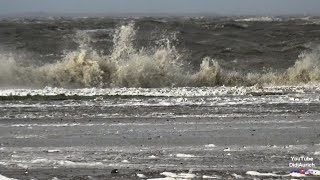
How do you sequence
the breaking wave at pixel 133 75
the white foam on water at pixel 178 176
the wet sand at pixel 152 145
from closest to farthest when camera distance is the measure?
the white foam on water at pixel 178 176 → the wet sand at pixel 152 145 → the breaking wave at pixel 133 75

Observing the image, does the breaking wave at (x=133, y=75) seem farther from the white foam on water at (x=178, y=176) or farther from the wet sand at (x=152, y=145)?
the white foam on water at (x=178, y=176)

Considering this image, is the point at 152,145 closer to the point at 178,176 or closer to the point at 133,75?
the point at 178,176

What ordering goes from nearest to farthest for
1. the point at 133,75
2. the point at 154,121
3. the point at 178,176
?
1. the point at 178,176
2. the point at 154,121
3. the point at 133,75

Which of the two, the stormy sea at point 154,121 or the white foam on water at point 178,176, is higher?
the white foam on water at point 178,176

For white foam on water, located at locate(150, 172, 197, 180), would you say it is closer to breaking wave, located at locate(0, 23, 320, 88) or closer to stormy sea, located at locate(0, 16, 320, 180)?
stormy sea, located at locate(0, 16, 320, 180)

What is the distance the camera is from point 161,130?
30.6 feet

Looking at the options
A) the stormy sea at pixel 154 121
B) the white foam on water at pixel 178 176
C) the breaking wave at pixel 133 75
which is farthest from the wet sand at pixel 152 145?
the breaking wave at pixel 133 75

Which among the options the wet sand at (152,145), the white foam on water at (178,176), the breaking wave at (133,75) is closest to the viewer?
the white foam on water at (178,176)

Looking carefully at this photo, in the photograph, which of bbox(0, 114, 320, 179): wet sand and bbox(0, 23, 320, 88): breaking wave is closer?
bbox(0, 114, 320, 179): wet sand

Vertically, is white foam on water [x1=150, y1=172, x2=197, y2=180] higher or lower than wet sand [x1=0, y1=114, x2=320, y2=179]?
higher

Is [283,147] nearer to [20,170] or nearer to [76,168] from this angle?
[76,168]

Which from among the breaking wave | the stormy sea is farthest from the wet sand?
the breaking wave

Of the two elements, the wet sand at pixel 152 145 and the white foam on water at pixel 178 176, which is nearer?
the white foam on water at pixel 178 176

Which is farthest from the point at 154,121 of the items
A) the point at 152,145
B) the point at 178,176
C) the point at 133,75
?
the point at 133,75
